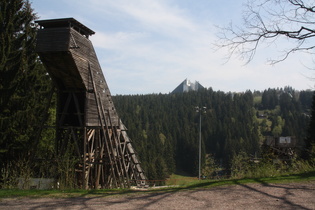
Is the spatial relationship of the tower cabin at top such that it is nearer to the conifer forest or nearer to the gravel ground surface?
the conifer forest

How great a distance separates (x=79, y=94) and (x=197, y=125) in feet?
382

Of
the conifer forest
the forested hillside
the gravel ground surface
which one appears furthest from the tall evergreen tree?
the forested hillside

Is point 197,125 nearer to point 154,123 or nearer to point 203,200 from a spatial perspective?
point 154,123

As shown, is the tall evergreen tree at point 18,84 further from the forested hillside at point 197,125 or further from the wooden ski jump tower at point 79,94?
the forested hillside at point 197,125

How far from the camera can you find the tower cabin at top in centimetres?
1419

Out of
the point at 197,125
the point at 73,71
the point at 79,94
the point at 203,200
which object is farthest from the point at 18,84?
the point at 197,125

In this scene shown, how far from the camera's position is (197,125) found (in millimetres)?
130750

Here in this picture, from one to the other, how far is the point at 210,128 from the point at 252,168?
111 m

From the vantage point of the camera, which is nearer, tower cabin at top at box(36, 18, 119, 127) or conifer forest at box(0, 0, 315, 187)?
tower cabin at top at box(36, 18, 119, 127)

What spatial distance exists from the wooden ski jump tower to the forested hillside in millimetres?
52577

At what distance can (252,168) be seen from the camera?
36.2ft

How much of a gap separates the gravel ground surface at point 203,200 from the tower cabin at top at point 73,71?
338 inches

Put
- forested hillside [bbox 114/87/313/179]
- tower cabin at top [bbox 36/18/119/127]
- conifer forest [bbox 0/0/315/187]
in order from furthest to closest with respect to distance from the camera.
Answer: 1. forested hillside [bbox 114/87/313/179]
2. conifer forest [bbox 0/0/315/187]
3. tower cabin at top [bbox 36/18/119/127]

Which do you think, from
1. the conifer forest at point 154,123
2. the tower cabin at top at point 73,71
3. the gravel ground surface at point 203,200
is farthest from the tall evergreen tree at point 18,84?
the gravel ground surface at point 203,200
